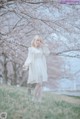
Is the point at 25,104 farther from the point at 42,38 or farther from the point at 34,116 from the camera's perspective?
the point at 42,38

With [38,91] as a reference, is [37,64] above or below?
above

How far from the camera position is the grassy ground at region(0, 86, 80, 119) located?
4.58 ft

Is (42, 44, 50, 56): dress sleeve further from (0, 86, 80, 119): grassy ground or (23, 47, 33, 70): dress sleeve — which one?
(0, 86, 80, 119): grassy ground

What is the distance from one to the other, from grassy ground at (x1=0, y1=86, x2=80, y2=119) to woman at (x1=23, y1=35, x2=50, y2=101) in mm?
48

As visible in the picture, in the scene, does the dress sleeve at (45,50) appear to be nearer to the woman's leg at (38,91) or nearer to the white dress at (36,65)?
the white dress at (36,65)

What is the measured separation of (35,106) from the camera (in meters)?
1.45

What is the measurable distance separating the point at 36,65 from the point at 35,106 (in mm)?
165

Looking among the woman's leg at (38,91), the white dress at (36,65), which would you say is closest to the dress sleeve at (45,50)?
the white dress at (36,65)

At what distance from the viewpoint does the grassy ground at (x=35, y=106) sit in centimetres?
140

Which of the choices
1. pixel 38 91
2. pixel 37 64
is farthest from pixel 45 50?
pixel 38 91

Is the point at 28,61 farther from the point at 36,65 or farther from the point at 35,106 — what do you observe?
the point at 35,106

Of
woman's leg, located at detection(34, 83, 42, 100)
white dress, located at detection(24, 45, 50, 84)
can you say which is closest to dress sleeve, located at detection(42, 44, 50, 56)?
white dress, located at detection(24, 45, 50, 84)

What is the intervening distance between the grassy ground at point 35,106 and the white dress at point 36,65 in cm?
7

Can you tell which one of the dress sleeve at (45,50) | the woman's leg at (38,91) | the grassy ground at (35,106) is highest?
the dress sleeve at (45,50)
